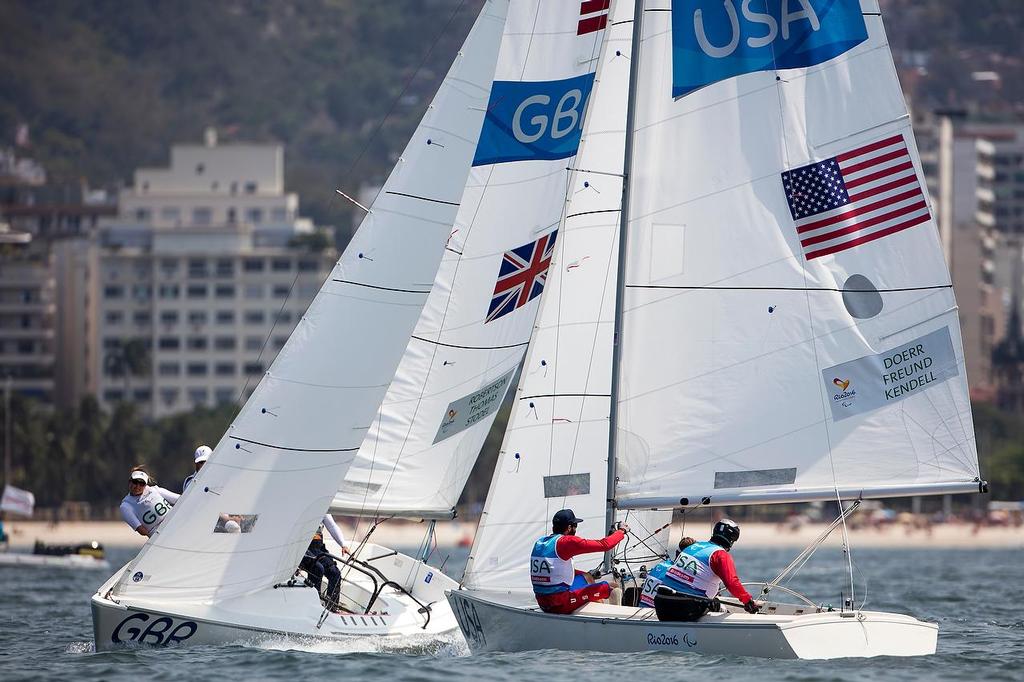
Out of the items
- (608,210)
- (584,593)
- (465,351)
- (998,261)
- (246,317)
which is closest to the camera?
(584,593)

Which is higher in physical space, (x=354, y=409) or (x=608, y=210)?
(x=608, y=210)

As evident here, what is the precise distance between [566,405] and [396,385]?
4.89m

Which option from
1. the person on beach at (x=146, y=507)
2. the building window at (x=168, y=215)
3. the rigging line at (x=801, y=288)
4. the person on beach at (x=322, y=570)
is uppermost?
the building window at (x=168, y=215)

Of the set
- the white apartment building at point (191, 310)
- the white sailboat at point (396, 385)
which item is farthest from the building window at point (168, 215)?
the white sailboat at point (396, 385)

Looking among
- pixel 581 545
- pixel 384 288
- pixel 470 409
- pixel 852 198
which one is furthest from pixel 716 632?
pixel 470 409

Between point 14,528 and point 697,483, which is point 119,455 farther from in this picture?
point 697,483

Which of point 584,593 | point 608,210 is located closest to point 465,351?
point 608,210

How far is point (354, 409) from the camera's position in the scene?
2384 centimetres

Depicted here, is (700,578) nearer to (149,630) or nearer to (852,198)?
(852,198)

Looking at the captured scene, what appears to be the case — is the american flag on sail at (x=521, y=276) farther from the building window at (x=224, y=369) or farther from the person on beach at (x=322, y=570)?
the building window at (x=224, y=369)

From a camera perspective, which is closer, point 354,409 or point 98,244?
point 354,409

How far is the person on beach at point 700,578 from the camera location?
20.0 metres

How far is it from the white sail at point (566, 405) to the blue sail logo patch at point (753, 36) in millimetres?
1175

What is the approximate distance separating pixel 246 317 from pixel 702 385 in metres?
129
